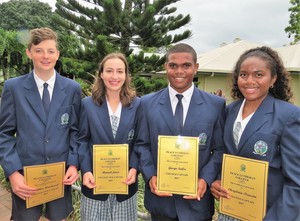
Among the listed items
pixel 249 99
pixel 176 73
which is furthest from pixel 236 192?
pixel 176 73

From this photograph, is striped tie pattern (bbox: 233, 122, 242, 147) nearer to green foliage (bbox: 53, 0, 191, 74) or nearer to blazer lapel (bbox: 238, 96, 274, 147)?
blazer lapel (bbox: 238, 96, 274, 147)

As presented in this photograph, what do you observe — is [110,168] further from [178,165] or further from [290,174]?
[290,174]

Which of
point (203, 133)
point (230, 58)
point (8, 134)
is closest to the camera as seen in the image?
point (203, 133)

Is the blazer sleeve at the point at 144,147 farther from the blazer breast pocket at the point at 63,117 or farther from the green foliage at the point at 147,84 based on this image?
the green foliage at the point at 147,84

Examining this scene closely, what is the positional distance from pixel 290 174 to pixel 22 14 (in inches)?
1262

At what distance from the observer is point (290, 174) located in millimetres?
1614

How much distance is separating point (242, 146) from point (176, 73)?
0.66m

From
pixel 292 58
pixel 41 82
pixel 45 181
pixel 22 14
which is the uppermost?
pixel 22 14

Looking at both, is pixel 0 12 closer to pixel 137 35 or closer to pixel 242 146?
pixel 137 35

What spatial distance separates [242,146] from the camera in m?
1.79

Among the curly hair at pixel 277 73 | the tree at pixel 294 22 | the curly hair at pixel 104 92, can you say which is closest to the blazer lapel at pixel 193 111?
the curly hair at pixel 277 73

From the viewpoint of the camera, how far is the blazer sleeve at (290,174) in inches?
62.9

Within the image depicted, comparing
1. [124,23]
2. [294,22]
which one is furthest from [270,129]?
[294,22]

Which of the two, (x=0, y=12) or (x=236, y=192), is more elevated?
(x=0, y=12)
